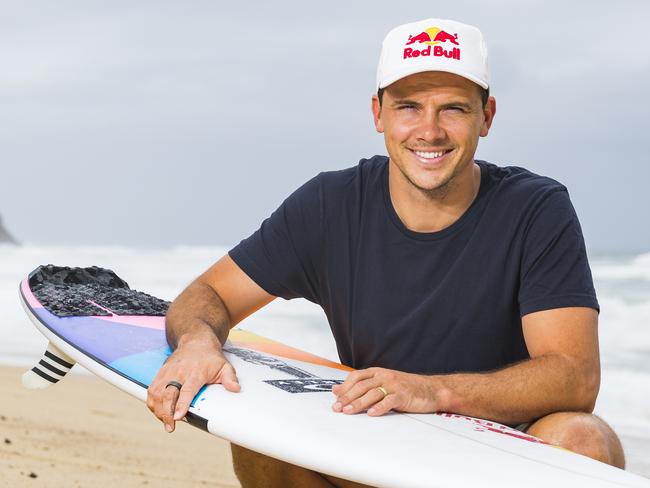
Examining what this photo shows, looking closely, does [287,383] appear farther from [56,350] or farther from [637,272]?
[637,272]

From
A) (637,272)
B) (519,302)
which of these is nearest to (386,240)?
(519,302)

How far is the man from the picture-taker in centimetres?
211

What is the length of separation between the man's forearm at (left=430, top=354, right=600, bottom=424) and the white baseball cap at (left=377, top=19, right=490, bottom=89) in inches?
28.8

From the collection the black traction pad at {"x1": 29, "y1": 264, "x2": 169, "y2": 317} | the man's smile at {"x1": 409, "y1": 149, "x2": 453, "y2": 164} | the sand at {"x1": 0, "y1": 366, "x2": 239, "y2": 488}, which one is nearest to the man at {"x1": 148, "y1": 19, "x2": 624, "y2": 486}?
the man's smile at {"x1": 409, "y1": 149, "x2": 453, "y2": 164}

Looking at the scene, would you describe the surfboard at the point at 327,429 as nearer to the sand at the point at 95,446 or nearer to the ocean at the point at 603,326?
the sand at the point at 95,446

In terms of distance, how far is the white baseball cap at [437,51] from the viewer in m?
2.27

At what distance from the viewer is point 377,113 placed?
252 cm

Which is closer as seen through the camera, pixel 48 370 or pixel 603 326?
pixel 48 370

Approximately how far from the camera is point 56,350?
2979mm

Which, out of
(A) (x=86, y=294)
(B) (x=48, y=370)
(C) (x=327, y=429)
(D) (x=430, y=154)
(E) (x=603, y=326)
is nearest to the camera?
(C) (x=327, y=429)

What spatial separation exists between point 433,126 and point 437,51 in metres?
0.19

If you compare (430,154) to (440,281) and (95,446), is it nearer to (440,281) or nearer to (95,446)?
(440,281)

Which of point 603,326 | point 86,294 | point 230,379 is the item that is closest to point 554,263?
point 230,379

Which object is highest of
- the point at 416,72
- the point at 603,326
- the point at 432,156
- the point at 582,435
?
the point at 416,72
